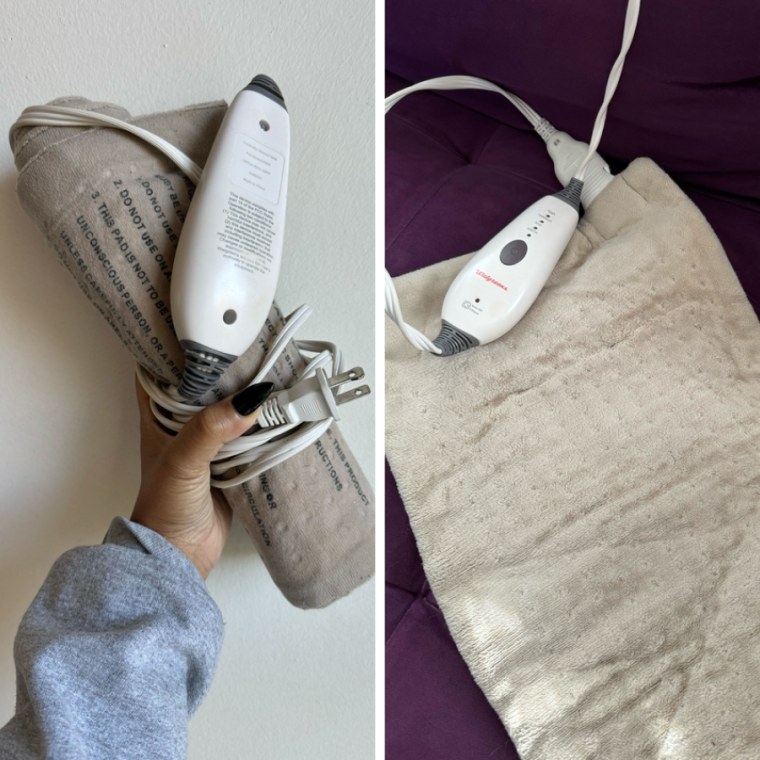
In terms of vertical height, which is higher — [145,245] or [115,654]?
[145,245]

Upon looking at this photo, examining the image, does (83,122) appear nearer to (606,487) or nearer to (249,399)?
(249,399)

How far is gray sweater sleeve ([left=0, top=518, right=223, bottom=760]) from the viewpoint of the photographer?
1.15 feet

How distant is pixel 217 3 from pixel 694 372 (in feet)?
1.76

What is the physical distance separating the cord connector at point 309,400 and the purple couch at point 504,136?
11.0 inches

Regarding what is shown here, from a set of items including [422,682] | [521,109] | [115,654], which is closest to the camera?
[115,654]

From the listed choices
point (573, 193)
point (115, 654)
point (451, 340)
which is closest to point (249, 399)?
point (115, 654)

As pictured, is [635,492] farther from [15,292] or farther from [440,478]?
[15,292]

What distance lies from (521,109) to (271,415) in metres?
0.51

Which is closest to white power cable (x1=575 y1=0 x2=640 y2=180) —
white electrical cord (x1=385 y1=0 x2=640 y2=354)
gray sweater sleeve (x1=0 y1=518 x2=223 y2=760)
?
white electrical cord (x1=385 y1=0 x2=640 y2=354)

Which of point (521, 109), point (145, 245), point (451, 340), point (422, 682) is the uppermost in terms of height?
point (145, 245)

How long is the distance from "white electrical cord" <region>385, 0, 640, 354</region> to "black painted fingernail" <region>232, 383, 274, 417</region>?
9.3 inches

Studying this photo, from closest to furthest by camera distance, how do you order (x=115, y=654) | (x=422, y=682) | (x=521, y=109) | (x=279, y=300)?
(x=115, y=654) → (x=279, y=300) → (x=422, y=682) → (x=521, y=109)

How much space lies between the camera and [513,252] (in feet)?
2.20

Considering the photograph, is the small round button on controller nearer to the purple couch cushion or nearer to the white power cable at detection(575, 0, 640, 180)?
the white power cable at detection(575, 0, 640, 180)
